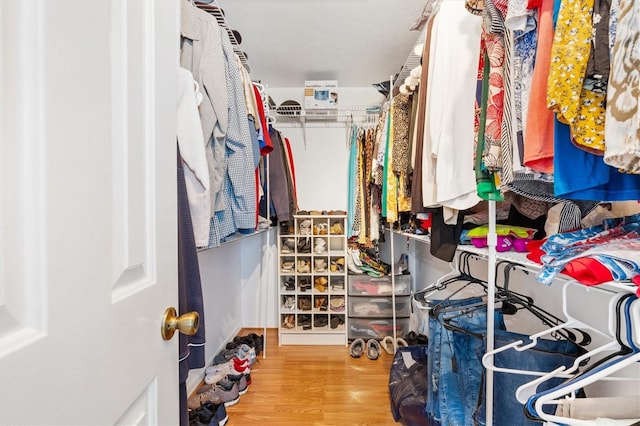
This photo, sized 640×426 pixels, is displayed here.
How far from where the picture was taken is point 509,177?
2.38 ft

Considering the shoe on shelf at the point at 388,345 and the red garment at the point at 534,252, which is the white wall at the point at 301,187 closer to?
the shoe on shelf at the point at 388,345

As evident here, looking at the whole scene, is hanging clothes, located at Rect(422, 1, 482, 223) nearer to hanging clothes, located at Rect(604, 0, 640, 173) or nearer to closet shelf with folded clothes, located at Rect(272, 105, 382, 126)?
hanging clothes, located at Rect(604, 0, 640, 173)

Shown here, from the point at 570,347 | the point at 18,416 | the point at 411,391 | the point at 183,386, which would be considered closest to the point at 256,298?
the point at 411,391

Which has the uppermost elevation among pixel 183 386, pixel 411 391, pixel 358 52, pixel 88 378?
pixel 358 52

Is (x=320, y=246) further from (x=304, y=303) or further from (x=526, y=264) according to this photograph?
(x=526, y=264)

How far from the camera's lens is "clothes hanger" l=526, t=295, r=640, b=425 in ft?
1.59

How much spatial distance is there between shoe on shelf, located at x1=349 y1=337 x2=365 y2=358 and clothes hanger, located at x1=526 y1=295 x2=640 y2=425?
1793 millimetres

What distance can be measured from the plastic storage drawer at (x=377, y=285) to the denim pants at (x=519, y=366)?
1.52 meters

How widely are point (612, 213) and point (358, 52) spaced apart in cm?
181

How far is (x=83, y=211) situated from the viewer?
36cm

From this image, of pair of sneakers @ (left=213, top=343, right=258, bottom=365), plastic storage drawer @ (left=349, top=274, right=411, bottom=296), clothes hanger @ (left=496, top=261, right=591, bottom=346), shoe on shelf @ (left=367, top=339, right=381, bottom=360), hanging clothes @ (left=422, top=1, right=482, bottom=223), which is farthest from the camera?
plastic storage drawer @ (left=349, top=274, right=411, bottom=296)

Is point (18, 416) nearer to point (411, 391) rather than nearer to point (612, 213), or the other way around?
point (612, 213)

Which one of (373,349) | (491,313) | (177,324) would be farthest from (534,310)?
(373,349)

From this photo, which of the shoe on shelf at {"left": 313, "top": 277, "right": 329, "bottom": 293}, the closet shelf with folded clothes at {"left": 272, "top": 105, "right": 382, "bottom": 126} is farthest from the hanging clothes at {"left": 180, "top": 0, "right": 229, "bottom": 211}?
the shoe on shelf at {"left": 313, "top": 277, "right": 329, "bottom": 293}
